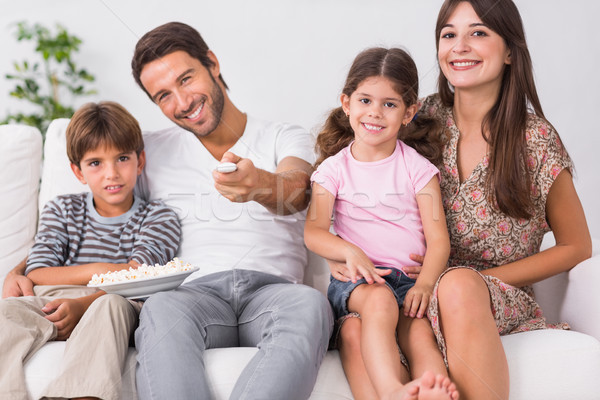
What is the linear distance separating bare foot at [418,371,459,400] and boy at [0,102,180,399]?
0.69m

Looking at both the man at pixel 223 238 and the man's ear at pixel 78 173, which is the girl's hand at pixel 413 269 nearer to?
the man at pixel 223 238

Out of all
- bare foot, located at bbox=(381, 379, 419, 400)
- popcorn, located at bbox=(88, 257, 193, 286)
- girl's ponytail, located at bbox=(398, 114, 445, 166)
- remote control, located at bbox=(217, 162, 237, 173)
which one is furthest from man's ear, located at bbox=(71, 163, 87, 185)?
bare foot, located at bbox=(381, 379, 419, 400)

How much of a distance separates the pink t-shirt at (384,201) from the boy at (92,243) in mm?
553

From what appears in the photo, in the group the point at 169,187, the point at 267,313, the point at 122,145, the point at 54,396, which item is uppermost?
the point at 122,145

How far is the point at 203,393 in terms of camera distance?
1280mm

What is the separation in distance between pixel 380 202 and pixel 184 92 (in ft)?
2.52

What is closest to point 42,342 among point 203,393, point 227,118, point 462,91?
point 203,393

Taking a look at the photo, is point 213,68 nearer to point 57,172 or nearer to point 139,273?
point 57,172

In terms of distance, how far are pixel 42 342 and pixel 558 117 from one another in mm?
2174

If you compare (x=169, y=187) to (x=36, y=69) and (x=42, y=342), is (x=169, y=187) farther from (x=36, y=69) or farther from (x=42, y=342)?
(x=36, y=69)

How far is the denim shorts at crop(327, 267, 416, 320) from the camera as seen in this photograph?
5.05 ft

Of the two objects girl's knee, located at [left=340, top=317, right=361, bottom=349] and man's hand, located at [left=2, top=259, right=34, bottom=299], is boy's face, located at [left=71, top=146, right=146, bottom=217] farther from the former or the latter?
girl's knee, located at [left=340, top=317, right=361, bottom=349]

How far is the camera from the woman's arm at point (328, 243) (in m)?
1.49

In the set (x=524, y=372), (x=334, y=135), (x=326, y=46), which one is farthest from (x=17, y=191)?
(x=524, y=372)
